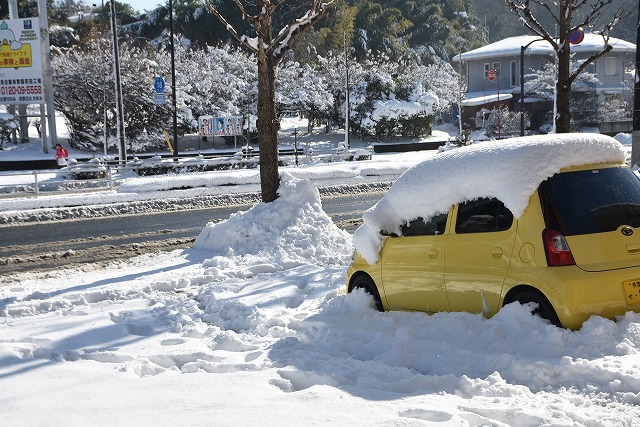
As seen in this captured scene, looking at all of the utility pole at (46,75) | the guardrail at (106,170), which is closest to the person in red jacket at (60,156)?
the guardrail at (106,170)

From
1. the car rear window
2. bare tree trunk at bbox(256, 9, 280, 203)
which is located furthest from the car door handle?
bare tree trunk at bbox(256, 9, 280, 203)

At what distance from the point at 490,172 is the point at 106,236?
12.4 meters

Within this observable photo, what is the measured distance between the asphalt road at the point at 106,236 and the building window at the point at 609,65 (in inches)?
2027

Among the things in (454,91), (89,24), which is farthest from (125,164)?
(454,91)

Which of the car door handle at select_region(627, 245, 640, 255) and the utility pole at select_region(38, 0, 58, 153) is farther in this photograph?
the utility pole at select_region(38, 0, 58, 153)

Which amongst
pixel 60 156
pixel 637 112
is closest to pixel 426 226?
pixel 637 112

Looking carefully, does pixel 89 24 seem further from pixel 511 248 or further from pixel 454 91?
pixel 511 248

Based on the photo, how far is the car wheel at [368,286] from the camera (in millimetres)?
7836

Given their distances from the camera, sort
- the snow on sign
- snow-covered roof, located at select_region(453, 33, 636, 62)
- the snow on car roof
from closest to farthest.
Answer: the snow on car roof < the snow on sign < snow-covered roof, located at select_region(453, 33, 636, 62)

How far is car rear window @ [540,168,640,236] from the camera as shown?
621 centimetres

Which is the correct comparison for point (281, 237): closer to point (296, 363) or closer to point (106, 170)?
point (296, 363)

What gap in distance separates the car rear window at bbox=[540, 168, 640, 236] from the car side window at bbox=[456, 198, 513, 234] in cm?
39

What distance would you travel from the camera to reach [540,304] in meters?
6.12

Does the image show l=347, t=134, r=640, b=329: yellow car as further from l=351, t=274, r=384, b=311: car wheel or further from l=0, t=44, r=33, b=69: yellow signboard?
l=0, t=44, r=33, b=69: yellow signboard
